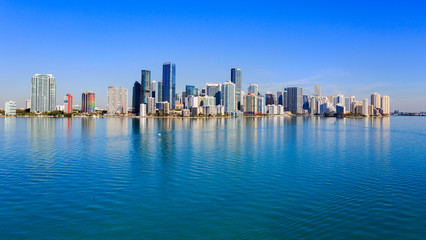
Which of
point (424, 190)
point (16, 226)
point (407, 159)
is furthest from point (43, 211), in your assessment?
point (407, 159)

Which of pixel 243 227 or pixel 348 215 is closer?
pixel 243 227

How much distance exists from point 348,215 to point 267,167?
15096 millimetres

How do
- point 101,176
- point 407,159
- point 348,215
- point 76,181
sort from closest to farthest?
1. point 348,215
2. point 76,181
3. point 101,176
4. point 407,159

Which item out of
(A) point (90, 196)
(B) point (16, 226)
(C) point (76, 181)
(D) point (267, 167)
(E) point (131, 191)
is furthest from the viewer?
(D) point (267, 167)

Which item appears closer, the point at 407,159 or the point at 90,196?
the point at 90,196

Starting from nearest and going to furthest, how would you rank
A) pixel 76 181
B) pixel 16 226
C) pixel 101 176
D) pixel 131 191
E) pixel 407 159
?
pixel 16 226
pixel 131 191
pixel 76 181
pixel 101 176
pixel 407 159

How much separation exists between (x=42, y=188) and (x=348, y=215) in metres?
23.6

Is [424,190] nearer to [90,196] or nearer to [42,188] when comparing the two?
[90,196]

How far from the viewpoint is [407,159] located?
39.0m

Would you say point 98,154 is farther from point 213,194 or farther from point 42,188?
point 213,194

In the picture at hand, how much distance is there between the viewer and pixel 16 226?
15.6 metres

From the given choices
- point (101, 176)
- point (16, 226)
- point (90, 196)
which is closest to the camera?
point (16, 226)

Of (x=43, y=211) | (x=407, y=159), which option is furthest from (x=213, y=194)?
(x=407, y=159)

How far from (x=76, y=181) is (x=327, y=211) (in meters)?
21.4
